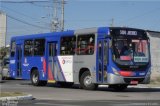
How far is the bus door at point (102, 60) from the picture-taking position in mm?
24609

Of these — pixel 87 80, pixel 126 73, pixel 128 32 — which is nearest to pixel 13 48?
pixel 87 80

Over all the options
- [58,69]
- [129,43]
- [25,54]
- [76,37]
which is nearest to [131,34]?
[129,43]

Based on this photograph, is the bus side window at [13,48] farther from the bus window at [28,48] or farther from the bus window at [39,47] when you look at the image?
the bus window at [39,47]

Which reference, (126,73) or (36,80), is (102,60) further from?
(36,80)

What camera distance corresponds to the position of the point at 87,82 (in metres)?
26.0

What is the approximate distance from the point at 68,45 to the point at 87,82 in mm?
2697

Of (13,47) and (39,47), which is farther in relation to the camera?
(13,47)

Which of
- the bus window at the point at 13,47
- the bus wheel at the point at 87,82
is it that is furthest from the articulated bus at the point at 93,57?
the bus window at the point at 13,47

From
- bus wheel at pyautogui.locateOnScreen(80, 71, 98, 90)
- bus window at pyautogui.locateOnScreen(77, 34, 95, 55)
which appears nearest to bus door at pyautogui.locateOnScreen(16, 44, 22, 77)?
bus window at pyautogui.locateOnScreen(77, 34, 95, 55)

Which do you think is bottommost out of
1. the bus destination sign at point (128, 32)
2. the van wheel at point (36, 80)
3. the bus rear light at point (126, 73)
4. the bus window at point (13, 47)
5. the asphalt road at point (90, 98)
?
the asphalt road at point (90, 98)

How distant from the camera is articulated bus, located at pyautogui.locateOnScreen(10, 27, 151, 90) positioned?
80.0 ft

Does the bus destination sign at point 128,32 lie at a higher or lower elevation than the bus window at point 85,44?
higher

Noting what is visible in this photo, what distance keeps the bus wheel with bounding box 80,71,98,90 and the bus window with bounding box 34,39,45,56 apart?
14.9 feet

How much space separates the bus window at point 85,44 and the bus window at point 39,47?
3.93 metres
